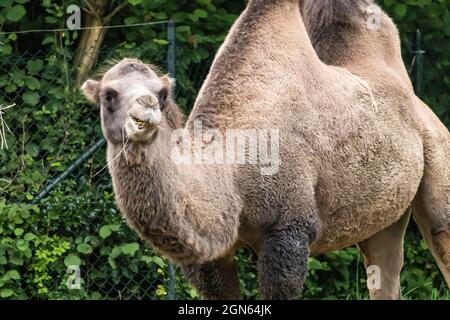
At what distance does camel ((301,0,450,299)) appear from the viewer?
21.1ft

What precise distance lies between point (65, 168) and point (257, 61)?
8.00 feet

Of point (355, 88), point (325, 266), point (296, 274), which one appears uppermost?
point (355, 88)

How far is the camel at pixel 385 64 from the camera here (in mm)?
6422

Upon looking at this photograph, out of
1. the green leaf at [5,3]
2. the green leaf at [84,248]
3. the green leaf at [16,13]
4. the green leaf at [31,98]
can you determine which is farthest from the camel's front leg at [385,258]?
the green leaf at [5,3]

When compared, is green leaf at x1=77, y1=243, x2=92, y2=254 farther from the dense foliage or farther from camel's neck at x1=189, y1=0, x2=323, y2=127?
camel's neck at x1=189, y1=0, x2=323, y2=127

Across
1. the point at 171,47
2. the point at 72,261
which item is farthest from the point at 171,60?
the point at 72,261

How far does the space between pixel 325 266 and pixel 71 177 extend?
1.95 m

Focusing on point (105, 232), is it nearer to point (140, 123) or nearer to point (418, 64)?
point (418, 64)

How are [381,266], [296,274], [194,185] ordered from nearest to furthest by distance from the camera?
[194,185], [296,274], [381,266]

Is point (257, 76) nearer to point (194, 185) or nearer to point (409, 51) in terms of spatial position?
point (194, 185)

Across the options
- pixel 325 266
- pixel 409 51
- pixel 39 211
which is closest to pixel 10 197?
pixel 39 211

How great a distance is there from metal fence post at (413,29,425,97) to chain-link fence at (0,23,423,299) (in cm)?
182

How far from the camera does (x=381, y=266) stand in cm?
674

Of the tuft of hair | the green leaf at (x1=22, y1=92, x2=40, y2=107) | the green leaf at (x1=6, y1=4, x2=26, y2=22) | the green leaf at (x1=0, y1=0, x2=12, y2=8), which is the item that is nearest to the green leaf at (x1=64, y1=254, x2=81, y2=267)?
the green leaf at (x1=22, y1=92, x2=40, y2=107)
